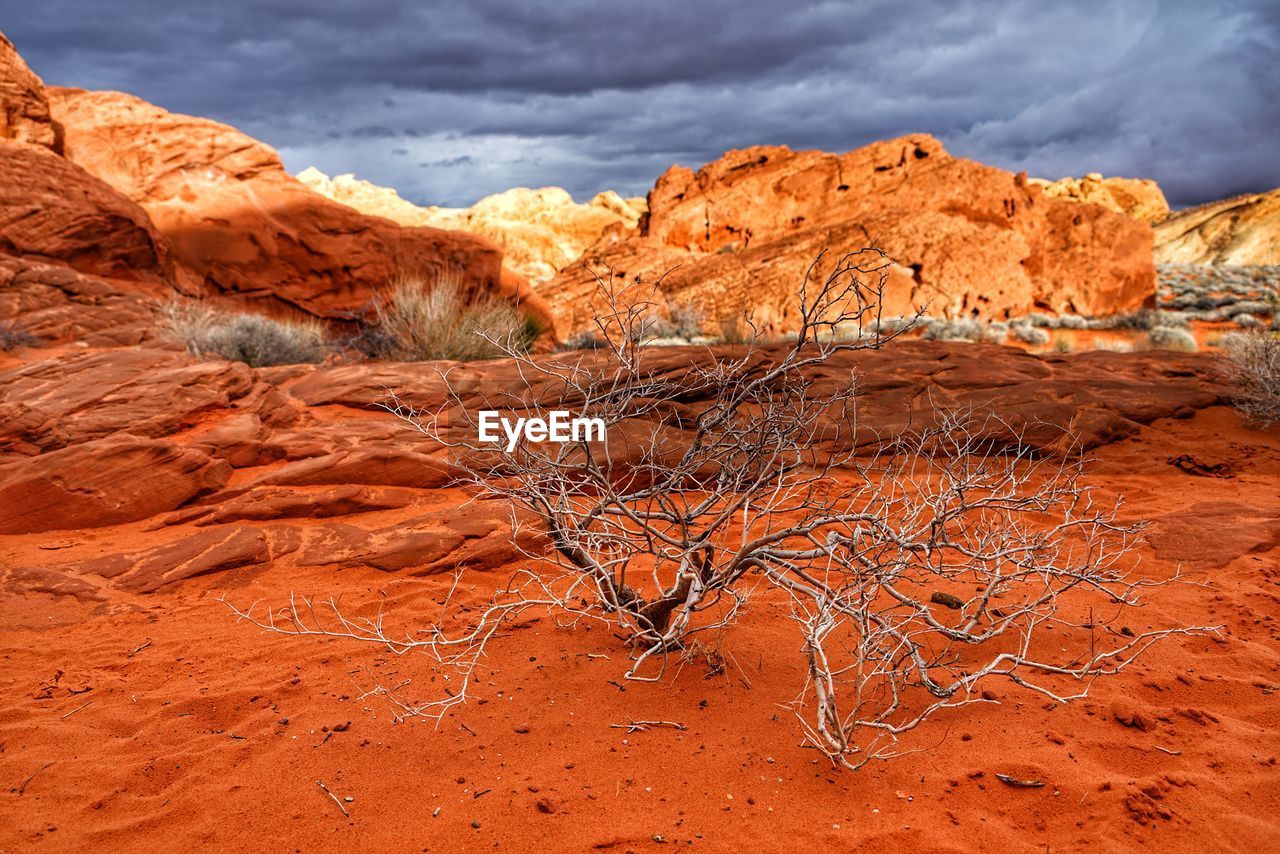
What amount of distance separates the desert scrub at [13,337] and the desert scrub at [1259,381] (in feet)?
42.2

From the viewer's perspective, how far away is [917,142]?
66.0 ft

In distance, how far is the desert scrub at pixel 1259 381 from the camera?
23.7 feet

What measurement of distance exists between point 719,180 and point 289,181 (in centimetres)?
1099

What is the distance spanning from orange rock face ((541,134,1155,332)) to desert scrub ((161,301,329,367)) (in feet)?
26.8

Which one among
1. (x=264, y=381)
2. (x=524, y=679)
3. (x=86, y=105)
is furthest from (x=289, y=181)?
(x=524, y=679)

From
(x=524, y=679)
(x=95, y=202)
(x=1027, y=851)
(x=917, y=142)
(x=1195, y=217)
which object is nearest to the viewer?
(x=1027, y=851)

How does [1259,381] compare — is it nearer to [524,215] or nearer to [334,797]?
[334,797]

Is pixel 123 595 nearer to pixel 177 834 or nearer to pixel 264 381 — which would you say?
pixel 177 834

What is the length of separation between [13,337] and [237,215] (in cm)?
617

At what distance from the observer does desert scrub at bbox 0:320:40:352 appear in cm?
850

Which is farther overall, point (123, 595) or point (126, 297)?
point (126, 297)

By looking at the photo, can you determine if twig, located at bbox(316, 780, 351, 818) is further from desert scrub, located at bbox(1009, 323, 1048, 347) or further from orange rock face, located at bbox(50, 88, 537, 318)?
desert scrub, located at bbox(1009, 323, 1048, 347)

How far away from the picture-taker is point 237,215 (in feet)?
46.2

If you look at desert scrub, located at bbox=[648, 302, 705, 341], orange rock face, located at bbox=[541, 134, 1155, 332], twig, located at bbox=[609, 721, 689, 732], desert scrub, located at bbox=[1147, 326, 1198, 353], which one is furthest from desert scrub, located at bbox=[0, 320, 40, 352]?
desert scrub, located at bbox=[1147, 326, 1198, 353]
